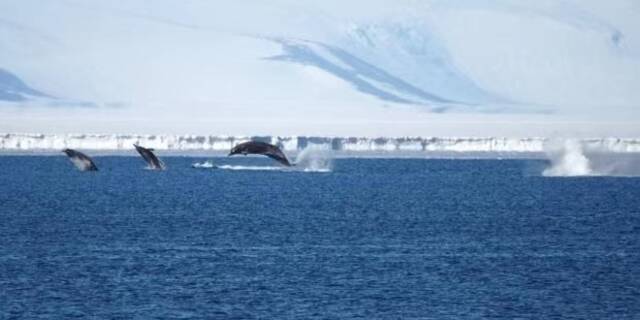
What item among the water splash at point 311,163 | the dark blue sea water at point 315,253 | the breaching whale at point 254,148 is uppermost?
the breaching whale at point 254,148

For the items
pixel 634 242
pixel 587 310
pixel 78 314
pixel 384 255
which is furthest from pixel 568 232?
pixel 78 314

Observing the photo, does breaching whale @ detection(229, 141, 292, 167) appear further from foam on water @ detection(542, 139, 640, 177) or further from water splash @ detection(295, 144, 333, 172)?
water splash @ detection(295, 144, 333, 172)

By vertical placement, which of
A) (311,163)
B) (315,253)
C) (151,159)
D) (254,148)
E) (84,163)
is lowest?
(315,253)

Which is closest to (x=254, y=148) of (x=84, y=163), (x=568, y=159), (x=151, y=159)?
(x=151, y=159)

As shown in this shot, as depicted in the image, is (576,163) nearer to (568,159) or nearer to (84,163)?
(568,159)

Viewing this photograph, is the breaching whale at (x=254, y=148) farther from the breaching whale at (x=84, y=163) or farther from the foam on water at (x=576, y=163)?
the foam on water at (x=576, y=163)

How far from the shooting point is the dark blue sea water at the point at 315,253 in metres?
44.3

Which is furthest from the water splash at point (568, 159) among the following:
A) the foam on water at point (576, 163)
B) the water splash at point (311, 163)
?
the water splash at point (311, 163)

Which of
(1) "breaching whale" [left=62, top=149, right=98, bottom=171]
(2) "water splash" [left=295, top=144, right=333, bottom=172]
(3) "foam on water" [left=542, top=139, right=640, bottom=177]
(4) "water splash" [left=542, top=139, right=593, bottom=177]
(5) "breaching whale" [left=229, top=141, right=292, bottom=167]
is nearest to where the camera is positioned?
(5) "breaching whale" [left=229, top=141, right=292, bottom=167]

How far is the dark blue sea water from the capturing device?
1743 inches

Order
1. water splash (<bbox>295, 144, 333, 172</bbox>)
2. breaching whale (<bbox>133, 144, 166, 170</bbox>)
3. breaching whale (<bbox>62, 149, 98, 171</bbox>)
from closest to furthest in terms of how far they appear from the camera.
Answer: breaching whale (<bbox>133, 144, 166, 170</bbox>)
breaching whale (<bbox>62, 149, 98, 171</bbox>)
water splash (<bbox>295, 144, 333, 172</bbox>)

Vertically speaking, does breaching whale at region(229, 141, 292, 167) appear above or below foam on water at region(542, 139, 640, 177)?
above

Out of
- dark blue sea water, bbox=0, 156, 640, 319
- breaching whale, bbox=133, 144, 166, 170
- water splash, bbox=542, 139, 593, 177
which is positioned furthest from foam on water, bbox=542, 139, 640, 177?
breaching whale, bbox=133, 144, 166, 170

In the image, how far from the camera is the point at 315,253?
185 feet
